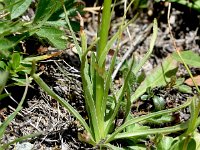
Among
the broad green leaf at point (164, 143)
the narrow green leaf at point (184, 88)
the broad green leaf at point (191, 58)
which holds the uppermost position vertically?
the broad green leaf at point (191, 58)

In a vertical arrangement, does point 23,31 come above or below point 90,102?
above

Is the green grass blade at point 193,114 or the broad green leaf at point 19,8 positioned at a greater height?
the broad green leaf at point 19,8

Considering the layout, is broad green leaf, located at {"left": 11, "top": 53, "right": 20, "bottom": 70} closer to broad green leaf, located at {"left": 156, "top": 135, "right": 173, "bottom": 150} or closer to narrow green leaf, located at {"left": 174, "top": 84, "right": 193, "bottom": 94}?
broad green leaf, located at {"left": 156, "top": 135, "right": 173, "bottom": 150}

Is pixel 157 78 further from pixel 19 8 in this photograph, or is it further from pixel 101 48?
pixel 19 8

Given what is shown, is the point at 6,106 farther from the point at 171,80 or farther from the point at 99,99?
the point at 171,80

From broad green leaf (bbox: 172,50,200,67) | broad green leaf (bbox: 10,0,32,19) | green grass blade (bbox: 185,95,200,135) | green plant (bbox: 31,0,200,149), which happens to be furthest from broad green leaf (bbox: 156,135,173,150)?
broad green leaf (bbox: 10,0,32,19)

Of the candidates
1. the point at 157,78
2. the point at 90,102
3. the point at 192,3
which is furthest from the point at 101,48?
the point at 192,3

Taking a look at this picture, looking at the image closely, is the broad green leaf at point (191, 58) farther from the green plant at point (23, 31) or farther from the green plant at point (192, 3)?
the green plant at point (23, 31)

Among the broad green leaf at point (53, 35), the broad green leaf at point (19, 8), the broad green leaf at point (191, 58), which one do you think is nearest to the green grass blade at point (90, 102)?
the broad green leaf at point (53, 35)
